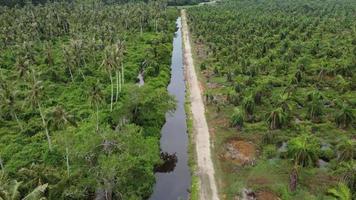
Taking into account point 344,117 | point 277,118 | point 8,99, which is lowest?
point 277,118

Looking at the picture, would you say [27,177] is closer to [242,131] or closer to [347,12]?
[242,131]

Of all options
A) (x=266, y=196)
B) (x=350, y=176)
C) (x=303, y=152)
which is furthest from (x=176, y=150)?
(x=350, y=176)

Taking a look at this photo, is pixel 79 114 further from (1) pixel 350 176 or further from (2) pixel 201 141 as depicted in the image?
(1) pixel 350 176

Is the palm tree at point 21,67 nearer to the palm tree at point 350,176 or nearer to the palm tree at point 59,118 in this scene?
the palm tree at point 59,118

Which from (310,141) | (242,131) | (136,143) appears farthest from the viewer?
(242,131)

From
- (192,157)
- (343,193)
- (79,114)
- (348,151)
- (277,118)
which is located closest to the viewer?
(343,193)

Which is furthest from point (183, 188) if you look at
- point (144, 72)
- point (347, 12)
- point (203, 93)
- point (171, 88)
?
point (347, 12)

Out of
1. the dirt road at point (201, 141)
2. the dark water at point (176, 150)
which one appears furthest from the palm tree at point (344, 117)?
the dark water at point (176, 150)
